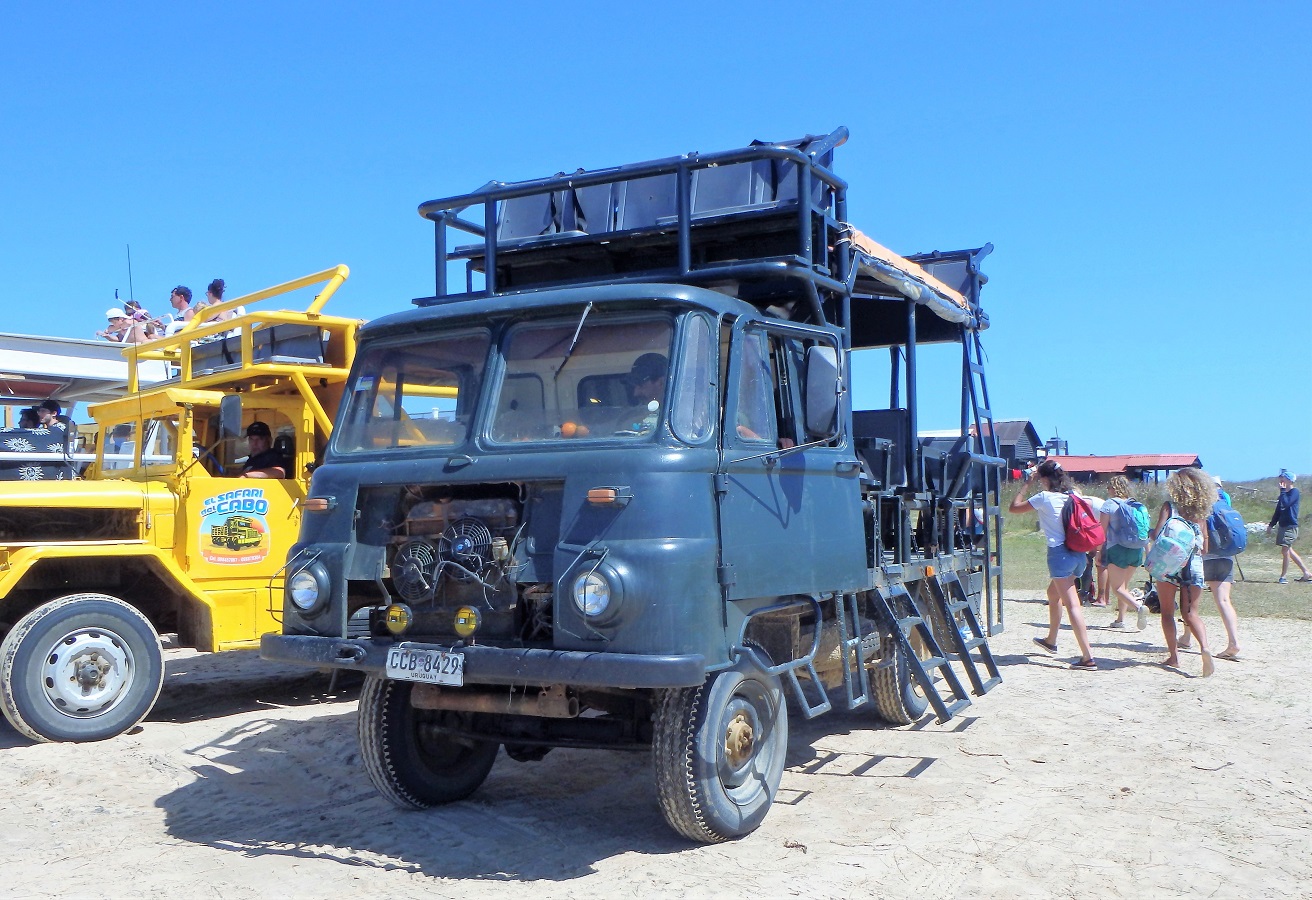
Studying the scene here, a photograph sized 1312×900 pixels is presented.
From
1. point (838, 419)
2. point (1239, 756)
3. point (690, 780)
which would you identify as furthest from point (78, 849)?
point (1239, 756)

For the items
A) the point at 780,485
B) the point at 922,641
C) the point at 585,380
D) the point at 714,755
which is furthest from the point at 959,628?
the point at 585,380

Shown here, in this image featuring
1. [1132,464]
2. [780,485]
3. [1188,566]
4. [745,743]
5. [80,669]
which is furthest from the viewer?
[1132,464]

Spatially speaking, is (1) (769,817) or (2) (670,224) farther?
(2) (670,224)

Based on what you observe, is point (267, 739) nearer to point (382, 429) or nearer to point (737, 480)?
point (382, 429)

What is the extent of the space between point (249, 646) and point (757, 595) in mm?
4601

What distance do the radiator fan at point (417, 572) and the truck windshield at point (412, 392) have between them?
569 mm

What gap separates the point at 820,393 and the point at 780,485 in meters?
0.50

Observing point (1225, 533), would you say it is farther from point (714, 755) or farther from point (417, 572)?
point (417, 572)

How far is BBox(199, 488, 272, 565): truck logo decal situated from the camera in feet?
26.6

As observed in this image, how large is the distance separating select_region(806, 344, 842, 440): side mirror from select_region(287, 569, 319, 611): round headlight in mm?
2458

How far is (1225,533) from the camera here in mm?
10000

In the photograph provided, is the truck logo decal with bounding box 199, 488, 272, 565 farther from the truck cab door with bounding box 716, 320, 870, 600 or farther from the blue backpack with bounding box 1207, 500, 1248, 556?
the blue backpack with bounding box 1207, 500, 1248, 556

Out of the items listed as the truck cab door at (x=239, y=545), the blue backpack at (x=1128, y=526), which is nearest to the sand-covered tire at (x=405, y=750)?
the truck cab door at (x=239, y=545)

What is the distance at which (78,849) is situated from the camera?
528cm
